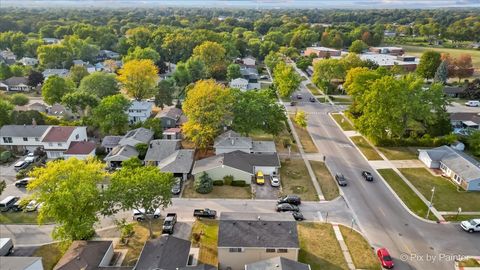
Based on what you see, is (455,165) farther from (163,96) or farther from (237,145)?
(163,96)

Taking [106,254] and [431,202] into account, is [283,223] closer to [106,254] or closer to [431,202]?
[106,254]

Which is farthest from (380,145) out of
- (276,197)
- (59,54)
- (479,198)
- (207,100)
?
(59,54)

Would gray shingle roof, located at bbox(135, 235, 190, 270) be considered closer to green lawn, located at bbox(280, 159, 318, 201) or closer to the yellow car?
the yellow car

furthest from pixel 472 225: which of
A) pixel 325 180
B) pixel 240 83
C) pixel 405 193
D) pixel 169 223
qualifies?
pixel 240 83

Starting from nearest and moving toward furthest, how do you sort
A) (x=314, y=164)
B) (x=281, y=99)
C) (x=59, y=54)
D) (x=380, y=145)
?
(x=314, y=164)
(x=380, y=145)
(x=281, y=99)
(x=59, y=54)

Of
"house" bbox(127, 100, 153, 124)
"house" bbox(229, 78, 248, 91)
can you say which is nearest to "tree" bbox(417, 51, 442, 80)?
"house" bbox(229, 78, 248, 91)

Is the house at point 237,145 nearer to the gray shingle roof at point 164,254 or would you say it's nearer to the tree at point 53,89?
the gray shingle roof at point 164,254

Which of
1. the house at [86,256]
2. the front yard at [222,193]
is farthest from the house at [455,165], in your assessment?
the house at [86,256]
